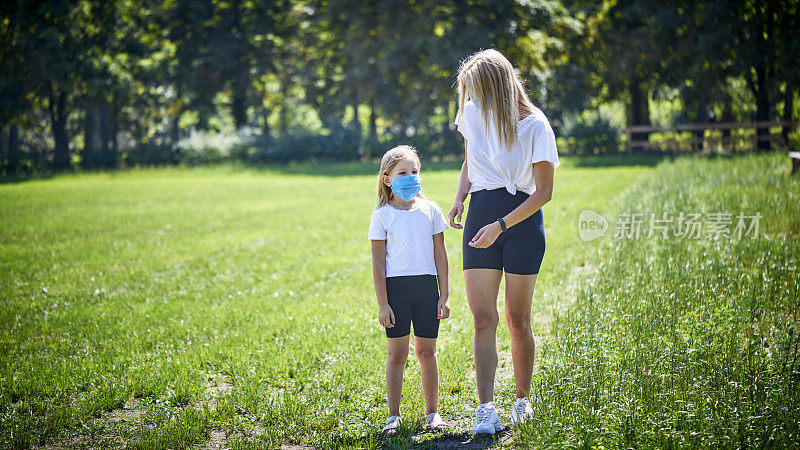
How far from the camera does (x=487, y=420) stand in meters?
Result: 4.06

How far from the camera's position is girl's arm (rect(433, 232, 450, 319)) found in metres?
4.20

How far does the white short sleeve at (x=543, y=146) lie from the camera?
3.81 meters

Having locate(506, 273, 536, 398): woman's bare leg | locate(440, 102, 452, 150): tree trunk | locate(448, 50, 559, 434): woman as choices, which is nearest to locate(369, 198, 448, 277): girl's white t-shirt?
locate(448, 50, 559, 434): woman

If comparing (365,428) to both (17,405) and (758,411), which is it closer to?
(758,411)

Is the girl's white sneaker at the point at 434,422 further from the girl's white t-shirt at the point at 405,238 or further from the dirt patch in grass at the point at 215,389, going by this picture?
the dirt patch in grass at the point at 215,389

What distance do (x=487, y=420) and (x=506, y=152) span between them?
1.64 meters

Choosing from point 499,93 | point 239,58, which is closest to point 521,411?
point 499,93

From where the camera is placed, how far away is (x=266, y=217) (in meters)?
16.9

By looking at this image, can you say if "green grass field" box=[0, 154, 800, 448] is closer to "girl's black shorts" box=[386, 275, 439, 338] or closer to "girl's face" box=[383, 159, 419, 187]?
"girl's black shorts" box=[386, 275, 439, 338]

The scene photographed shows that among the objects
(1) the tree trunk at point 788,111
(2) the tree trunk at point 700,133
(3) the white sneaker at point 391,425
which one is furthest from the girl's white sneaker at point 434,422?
(2) the tree trunk at point 700,133

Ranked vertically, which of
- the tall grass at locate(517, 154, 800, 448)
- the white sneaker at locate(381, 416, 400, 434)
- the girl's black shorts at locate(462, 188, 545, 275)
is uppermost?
the girl's black shorts at locate(462, 188, 545, 275)

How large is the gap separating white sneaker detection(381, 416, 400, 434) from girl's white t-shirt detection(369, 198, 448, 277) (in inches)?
36.9

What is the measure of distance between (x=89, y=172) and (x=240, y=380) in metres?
35.0

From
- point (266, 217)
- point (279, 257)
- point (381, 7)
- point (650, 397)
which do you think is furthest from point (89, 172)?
point (650, 397)
